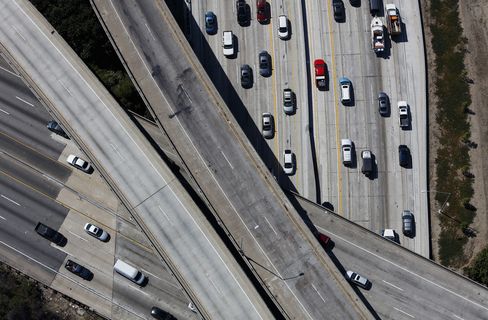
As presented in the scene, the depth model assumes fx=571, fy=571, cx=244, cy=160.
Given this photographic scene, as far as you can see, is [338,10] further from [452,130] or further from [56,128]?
[56,128]

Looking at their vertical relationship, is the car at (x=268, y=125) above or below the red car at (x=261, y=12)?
below

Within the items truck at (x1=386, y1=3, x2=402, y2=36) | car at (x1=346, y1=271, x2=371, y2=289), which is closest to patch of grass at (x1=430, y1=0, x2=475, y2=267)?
truck at (x1=386, y1=3, x2=402, y2=36)

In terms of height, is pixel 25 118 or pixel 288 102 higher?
pixel 25 118

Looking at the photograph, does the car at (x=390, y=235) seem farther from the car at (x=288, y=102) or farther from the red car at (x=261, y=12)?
the red car at (x=261, y=12)

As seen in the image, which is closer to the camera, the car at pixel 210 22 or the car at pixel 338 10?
the car at pixel 338 10

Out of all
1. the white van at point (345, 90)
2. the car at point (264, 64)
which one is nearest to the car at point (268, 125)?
the car at point (264, 64)

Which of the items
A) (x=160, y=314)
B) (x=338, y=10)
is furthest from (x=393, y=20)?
(x=160, y=314)

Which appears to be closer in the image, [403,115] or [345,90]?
[403,115]
